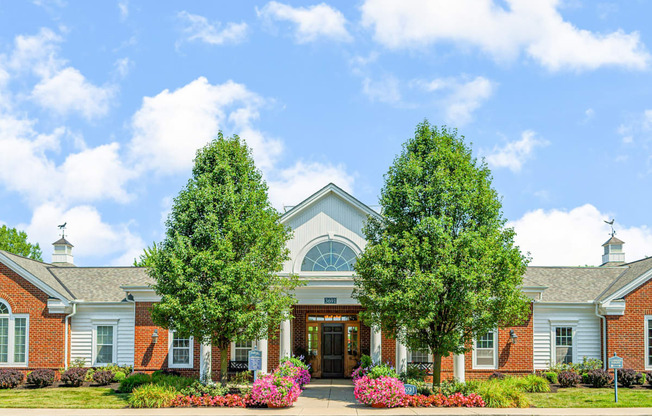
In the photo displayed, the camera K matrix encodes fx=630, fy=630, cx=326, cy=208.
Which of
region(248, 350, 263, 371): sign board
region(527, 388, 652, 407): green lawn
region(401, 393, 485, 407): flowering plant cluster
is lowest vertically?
region(527, 388, 652, 407): green lawn

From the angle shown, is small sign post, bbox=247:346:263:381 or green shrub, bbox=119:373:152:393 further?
green shrub, bbox=119:373:152:393

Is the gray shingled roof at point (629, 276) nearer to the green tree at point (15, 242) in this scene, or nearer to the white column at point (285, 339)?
the white column at point (285, 339)

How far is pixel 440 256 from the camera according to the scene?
62.5 feet

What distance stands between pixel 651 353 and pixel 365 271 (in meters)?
13.1

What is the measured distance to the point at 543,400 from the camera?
65.0 feet

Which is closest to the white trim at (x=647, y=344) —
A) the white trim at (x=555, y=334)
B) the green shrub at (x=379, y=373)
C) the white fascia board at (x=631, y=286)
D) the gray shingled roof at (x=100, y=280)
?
the white fascia board at (x=631, y=286)

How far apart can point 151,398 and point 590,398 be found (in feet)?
44.8

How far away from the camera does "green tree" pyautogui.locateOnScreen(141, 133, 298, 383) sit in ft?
62.9

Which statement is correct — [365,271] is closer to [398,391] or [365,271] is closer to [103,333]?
[398,391]

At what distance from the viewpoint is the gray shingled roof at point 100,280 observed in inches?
1061

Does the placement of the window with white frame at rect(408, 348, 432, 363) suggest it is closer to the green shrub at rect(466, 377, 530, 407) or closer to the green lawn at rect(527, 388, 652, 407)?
the green lawn at rect(527, 388, 652, 407)

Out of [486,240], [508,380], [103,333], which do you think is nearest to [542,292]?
[508,380]

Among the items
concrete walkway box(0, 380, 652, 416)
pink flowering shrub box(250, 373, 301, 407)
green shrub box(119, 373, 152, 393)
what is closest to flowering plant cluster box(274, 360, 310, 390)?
pink flowering shrub box(250, 373, 301, 407)

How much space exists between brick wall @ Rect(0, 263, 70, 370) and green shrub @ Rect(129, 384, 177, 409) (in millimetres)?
8209
